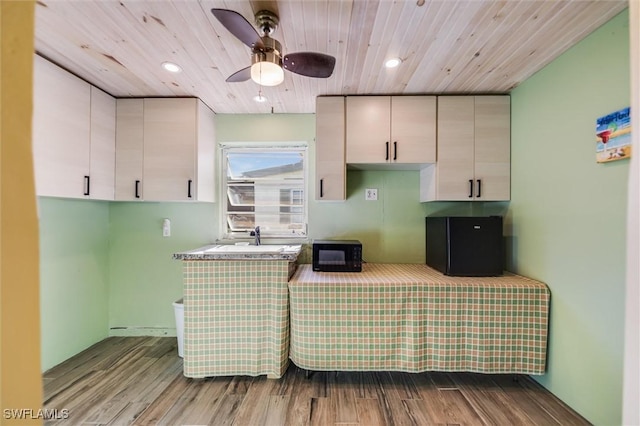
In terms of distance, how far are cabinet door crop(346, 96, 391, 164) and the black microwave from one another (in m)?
0.74

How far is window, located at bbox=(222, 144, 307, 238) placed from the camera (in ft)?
8.67

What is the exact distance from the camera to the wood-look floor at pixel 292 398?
154 cm

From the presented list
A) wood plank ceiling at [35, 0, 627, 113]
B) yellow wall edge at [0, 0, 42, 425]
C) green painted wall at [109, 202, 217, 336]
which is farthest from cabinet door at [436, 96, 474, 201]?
green painted wall at [109, 202, 217, 336]

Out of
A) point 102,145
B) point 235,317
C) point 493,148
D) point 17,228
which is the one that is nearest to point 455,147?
point 493,148

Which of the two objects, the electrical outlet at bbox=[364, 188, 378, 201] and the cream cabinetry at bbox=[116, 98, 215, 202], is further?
the electrical outlet at bbox=[364, 188, 378, 201]

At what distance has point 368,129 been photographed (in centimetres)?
215

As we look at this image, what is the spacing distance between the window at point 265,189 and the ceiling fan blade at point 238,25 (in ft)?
4.54

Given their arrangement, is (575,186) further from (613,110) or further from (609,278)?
(609,278)

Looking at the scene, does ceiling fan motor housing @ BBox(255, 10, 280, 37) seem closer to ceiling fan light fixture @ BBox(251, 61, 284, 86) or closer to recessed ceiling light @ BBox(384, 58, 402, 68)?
ceiling fan light fixture @ BBox(251, 61, 284, 86)

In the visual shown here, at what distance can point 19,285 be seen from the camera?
347mm

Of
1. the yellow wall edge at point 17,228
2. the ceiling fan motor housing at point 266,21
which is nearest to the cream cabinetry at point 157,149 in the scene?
the ceiling fan motor housing at point 266,21

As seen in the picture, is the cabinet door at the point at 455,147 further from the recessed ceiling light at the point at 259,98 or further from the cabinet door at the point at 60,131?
the cabinet door at the point at 60,131

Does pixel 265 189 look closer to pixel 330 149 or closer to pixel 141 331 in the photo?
pixel 330 149

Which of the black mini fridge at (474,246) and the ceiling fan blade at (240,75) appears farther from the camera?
the black mini fridge at (474,246)
